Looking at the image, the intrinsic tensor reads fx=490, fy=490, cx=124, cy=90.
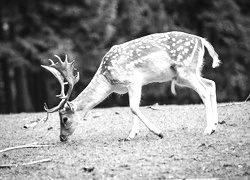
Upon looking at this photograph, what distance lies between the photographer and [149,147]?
Result: 23.0 ft

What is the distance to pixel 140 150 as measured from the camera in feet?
22.5

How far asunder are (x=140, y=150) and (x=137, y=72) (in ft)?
5.26

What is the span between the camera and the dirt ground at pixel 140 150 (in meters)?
5.99

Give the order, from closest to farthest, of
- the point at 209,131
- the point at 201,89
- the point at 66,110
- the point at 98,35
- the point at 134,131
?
the point at 209,131, the point at 201,89, the point at 66,110, the point at 134,131, the point at 98,35

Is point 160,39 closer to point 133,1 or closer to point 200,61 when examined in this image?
point 200,61

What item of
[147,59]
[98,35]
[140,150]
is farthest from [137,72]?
[98,35]

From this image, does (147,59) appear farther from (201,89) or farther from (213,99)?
(213,99)

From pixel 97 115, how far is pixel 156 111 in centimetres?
124

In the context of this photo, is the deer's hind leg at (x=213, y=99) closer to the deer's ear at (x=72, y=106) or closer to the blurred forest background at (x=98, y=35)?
the deer's ear at (x=72, y=106)

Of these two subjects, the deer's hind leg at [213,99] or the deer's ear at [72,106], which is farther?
the deer's ear at [72,106]

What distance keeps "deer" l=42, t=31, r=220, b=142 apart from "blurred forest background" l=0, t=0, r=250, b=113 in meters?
8.58

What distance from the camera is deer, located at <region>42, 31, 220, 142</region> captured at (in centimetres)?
791

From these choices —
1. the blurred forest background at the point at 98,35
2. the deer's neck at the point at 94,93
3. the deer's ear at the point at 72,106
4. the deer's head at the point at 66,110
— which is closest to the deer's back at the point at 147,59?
the deer's neck at the point at 94,93

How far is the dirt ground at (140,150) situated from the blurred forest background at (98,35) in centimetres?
781
